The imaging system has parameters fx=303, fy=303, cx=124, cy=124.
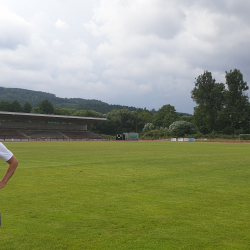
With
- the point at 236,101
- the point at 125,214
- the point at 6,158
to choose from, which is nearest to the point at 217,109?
the point at 236,101

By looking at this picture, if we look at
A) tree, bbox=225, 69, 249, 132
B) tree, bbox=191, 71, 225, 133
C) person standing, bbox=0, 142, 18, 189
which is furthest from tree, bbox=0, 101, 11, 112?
person standing, bbox=0, 142, 18, 189

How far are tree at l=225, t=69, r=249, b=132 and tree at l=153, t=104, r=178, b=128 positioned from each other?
36.6 m

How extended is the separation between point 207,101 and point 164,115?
4200 cm

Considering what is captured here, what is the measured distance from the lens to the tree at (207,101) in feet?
289

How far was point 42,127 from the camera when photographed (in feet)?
286

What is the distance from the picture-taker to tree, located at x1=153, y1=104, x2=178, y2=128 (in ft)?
403

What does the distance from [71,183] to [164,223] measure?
5.17m

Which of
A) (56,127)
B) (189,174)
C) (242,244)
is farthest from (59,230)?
(56,127)

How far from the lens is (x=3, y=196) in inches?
317

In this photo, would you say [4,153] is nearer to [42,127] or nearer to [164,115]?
[42,127]

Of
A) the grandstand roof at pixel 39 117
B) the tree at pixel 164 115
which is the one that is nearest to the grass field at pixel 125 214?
the grandstand roof at pixel 39 117

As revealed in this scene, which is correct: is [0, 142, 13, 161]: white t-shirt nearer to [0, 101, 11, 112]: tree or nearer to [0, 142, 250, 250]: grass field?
[0, 142, 250, 250]: grass field

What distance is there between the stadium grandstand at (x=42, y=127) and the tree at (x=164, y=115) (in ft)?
131

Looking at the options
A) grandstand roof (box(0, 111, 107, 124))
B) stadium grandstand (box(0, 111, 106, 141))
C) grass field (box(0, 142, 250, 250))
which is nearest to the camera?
grass field (box(0, 142, 250, 250))
